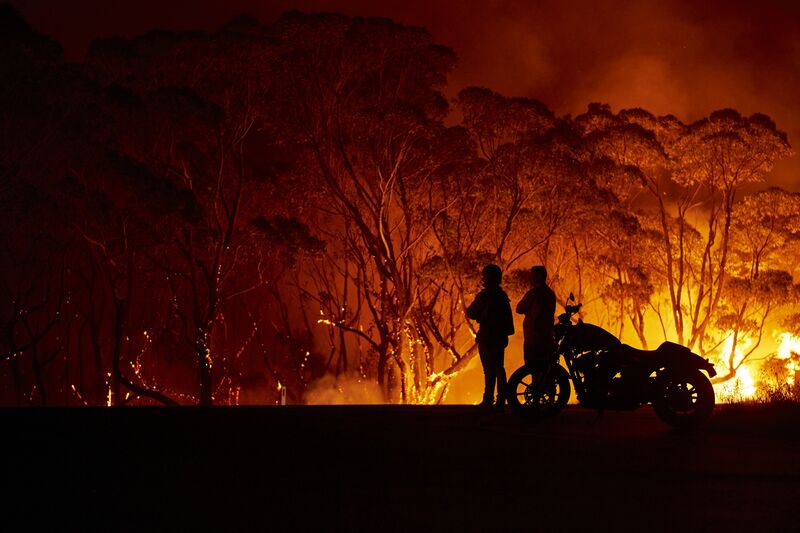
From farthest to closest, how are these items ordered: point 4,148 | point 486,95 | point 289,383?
point 289,383 < point 486,95 < point 4,148

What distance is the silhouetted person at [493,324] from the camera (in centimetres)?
1180

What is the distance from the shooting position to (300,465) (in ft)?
24.5

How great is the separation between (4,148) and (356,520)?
90.7 ft

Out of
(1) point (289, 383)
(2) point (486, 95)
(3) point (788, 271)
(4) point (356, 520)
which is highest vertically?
(2) point (486, 95)

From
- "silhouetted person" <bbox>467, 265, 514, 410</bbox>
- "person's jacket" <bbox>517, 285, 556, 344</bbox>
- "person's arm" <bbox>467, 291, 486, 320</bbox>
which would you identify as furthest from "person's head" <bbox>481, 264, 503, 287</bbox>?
"person's jacket" <bbox>517, 285, 556, 344</bbox>

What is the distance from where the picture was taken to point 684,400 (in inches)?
411

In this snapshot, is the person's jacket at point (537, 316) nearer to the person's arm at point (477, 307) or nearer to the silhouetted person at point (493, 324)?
the silhouetted person at point (493, 324)

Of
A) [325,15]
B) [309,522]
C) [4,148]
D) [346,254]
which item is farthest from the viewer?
[346,254]

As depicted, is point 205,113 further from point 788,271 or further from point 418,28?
point 788,271

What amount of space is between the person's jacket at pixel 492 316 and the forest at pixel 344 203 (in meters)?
20.6

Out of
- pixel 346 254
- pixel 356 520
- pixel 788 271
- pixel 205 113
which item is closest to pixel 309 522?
pixel 356 520

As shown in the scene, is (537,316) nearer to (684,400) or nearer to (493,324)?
(493,324)

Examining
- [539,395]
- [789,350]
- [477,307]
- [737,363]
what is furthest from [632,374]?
[789,350]

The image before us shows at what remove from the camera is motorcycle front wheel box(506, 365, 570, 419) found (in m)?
10.9
